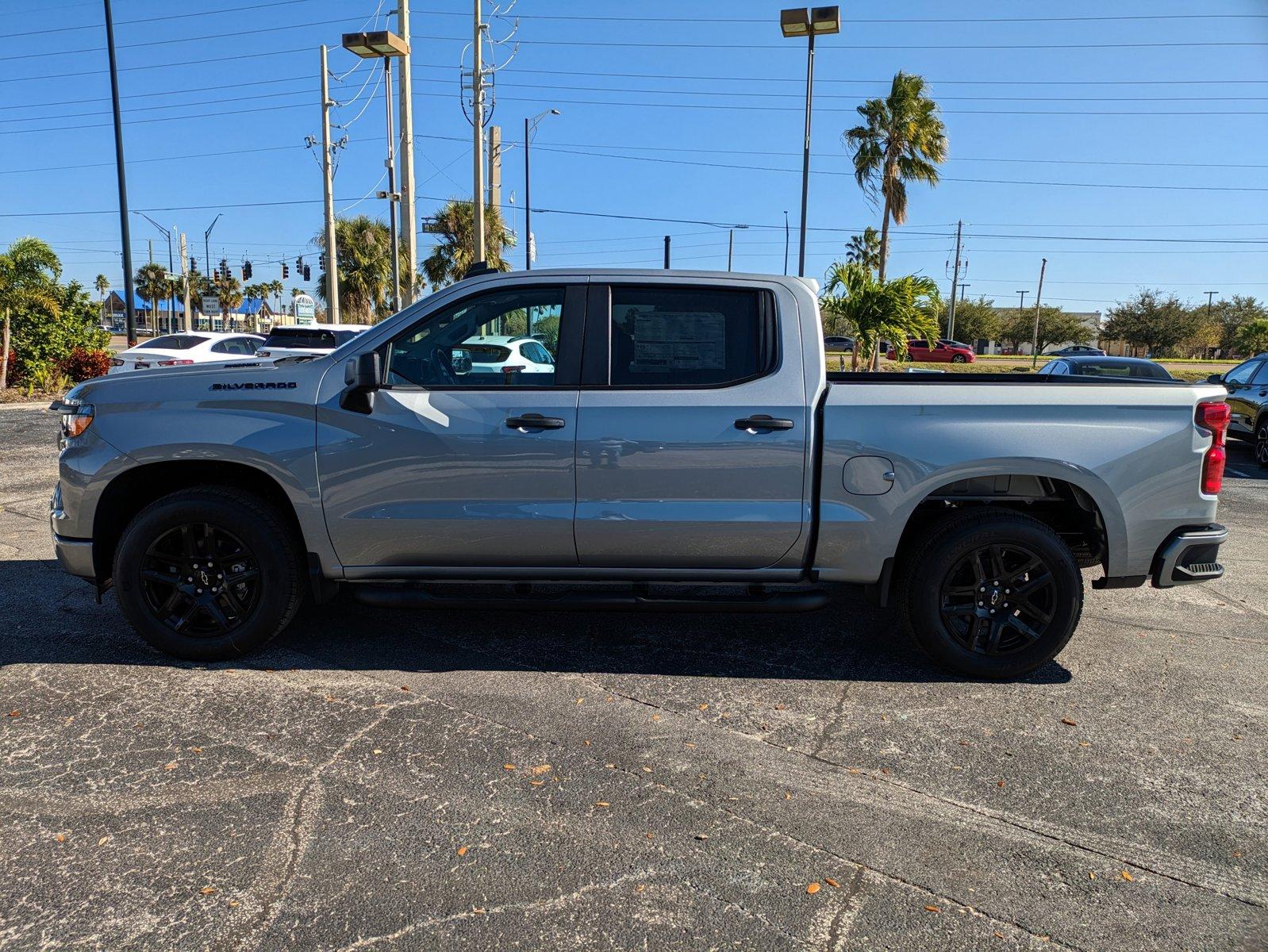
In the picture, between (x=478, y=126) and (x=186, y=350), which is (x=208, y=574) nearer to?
(x=186, y=350)

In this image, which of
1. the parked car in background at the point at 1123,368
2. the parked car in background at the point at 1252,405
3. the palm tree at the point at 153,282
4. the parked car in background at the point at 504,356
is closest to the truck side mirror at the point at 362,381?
the parked car in background at the point at 504,356

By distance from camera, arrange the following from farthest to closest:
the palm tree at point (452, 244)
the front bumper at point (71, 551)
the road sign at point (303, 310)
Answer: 1. the palm tree at point (452, 244)
2. the road sign at point (303, 310)
3. the front bumper at point (71, 551)

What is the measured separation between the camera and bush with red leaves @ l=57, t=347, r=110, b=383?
831 inches

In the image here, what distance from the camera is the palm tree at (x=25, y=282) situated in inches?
740

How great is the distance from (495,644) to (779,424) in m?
1.94

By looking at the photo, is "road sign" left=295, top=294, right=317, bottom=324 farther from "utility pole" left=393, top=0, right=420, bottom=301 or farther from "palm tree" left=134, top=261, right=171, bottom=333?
"palm tree" left=134, top=261, right=171, bottom=333

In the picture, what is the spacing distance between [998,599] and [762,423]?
4.75 feet

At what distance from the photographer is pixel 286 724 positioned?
387 centimetres

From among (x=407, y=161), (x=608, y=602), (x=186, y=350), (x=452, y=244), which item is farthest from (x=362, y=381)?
(x=452, y=244)

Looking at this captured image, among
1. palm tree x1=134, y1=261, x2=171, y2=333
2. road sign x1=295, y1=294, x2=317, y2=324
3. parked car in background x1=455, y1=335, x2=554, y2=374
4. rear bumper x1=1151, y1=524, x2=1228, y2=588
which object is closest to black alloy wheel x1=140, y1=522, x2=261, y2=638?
parked car in background x1=455, y1=335, x2=554, y2=374

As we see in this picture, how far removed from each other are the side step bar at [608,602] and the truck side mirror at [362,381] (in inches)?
35.8

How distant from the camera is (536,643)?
4938 mm

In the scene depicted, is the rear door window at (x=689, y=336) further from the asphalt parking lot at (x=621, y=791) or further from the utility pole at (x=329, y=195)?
the utility pole at (x=329, y=195)

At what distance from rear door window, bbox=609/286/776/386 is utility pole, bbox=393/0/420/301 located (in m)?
24.5
